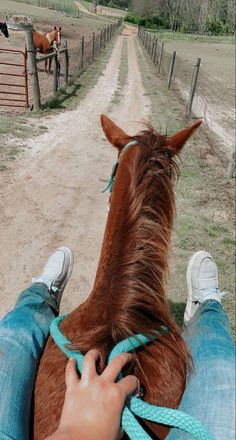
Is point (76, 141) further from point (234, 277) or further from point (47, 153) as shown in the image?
point (234, 277)

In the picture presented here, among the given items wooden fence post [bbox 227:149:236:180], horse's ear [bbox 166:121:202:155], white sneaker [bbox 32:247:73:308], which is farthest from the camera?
wooden fence post [bbox 227:149:236:180]

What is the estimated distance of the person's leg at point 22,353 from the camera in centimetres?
128

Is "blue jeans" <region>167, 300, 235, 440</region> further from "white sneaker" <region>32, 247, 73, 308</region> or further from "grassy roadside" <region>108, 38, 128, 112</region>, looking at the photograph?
"grassy roadside" <region>108, 38, 128, 112</region>

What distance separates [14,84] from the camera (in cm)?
891

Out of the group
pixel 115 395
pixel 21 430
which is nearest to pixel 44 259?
pixel 21 430

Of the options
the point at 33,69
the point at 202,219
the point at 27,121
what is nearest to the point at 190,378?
the point at 202,219

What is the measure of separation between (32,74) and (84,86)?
4108mm

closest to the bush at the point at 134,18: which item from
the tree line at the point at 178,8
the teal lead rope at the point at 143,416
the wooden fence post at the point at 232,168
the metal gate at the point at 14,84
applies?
the tree line at the point at 178,8

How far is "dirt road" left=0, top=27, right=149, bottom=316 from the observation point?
3.57 meters

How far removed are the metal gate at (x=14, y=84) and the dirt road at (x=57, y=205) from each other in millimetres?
910

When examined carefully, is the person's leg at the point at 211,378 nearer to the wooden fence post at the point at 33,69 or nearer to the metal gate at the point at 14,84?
the metal gate at the point at 14,84

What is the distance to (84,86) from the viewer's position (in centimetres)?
1184

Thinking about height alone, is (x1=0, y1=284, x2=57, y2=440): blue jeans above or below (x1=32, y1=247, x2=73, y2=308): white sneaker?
above

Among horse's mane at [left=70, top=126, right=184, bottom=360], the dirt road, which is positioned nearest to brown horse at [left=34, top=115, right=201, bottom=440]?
horse's mane at [left=70, top=126, right=184, bottom=360]
